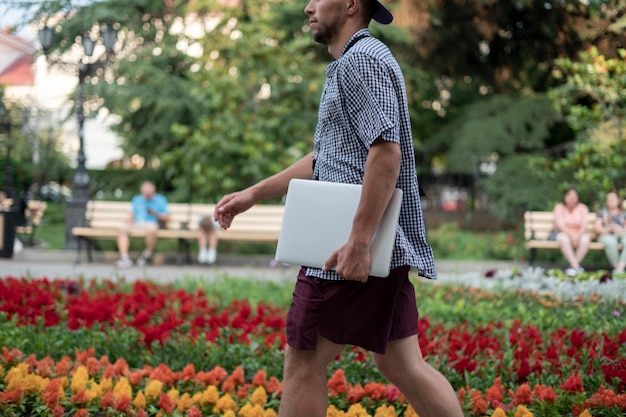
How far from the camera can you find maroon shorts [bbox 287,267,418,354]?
107 inches

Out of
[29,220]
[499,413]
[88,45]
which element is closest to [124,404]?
[499,413]

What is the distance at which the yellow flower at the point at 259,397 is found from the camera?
12.5 ft

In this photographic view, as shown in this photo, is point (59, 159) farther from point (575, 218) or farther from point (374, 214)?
point (374, 214)

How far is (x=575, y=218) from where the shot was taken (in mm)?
11656

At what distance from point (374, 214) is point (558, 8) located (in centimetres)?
1714

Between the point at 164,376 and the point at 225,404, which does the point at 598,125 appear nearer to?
the point at 164,376

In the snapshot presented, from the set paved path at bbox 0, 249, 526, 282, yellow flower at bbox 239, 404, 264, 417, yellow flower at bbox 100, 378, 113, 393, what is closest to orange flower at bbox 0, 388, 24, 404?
yellow flower at bbox 100, 378, 113, 393

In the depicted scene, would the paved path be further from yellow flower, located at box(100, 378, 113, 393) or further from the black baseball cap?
the black baseball cap

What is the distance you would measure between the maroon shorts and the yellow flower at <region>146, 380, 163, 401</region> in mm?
1318

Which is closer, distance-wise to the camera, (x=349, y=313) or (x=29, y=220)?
(x=349, y=313)

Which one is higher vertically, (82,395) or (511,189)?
(511,189)

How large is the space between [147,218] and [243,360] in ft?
28.2

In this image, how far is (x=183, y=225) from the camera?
1296cm

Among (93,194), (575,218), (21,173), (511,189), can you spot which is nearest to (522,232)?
(511,189)
